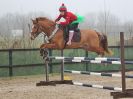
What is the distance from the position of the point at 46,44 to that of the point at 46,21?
35.0 inches

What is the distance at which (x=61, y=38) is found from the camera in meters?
10.7

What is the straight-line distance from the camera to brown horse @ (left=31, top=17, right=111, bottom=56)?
1059 cm

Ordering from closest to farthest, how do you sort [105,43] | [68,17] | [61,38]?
[68,17]
[61,38]
[105,43]

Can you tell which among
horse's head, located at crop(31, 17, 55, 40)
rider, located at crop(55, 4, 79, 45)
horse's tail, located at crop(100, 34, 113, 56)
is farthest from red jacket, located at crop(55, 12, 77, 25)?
horse's tail, located at crop(100, 34, 113, 56)

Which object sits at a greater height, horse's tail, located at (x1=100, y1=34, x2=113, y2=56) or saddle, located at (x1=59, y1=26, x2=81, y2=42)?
saddle, located at (x1=59, y1=26, x2=81, y2=42)

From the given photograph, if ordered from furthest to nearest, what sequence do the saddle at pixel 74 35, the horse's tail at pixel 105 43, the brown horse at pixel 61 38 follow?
1. the horse's tail at pixel 105 43
2. the saddle at pixel 74 35
3. the brown horse at pixel 61 38

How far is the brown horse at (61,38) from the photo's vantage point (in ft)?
34.7

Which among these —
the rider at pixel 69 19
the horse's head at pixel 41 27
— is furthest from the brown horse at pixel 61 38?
the rider at pixel 69 19

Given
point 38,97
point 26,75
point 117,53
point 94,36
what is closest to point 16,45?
point 26,75

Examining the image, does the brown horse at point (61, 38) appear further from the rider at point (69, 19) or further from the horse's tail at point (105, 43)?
the rider at point (69, 19)

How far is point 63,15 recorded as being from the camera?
10.5 m

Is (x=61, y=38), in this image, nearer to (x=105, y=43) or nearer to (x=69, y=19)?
(x=69, y=19)

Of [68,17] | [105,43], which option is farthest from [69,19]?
[105,43]

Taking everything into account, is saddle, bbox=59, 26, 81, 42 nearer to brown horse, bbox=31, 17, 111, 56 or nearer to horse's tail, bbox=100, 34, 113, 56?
brown horse, bbox=31, 17, 111, 56
